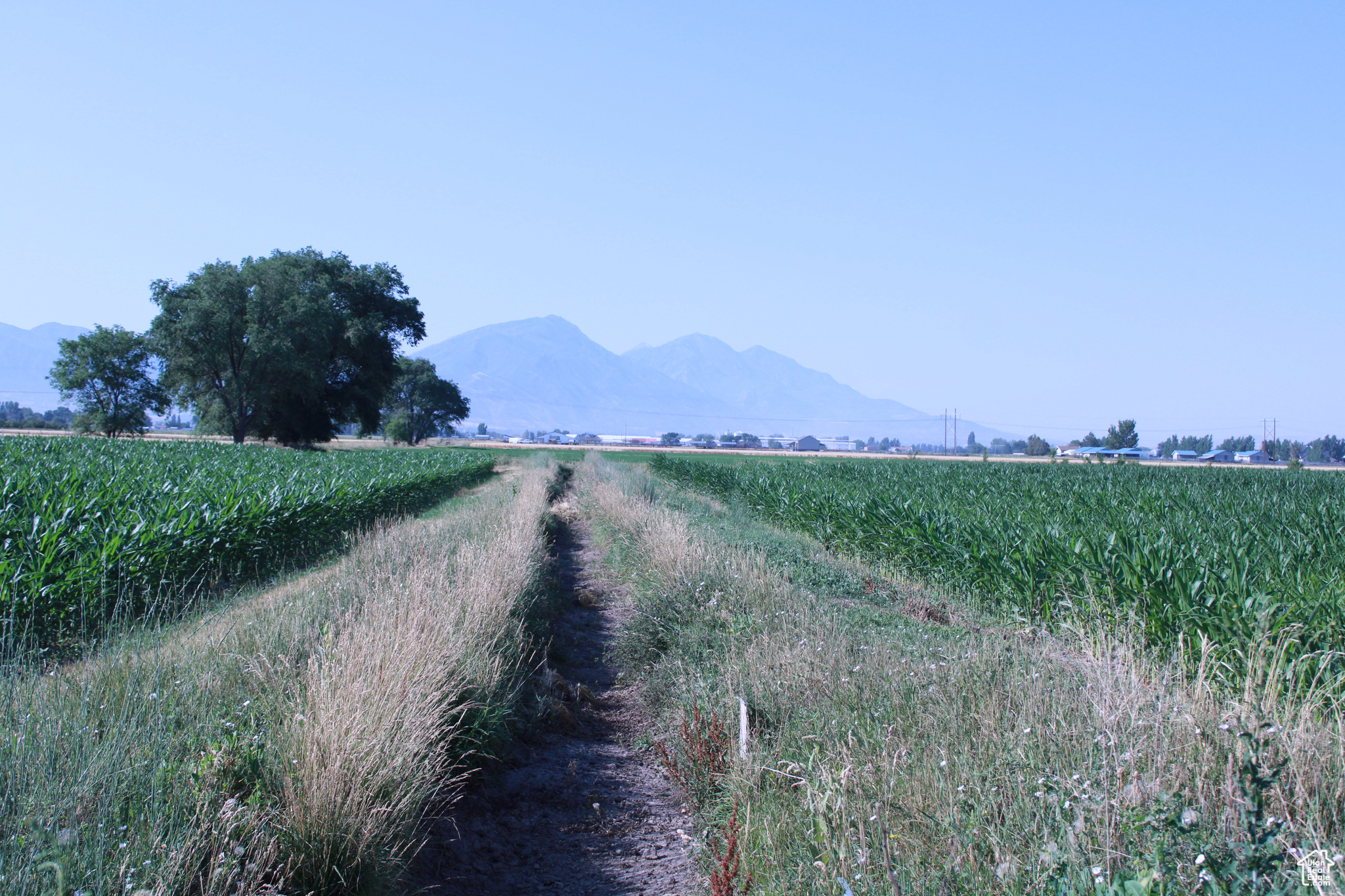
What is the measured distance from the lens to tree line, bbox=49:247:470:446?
47312 mm

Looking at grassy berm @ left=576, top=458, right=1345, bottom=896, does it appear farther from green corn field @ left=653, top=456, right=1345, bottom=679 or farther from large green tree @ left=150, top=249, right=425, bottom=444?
large green tree @ left=150, top=249, right=425, bottom=444

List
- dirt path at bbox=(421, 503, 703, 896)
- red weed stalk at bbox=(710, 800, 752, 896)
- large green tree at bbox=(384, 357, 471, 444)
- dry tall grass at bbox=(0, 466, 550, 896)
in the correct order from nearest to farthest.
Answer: dry tall grass at bbox=(0, 466, 550, 896)
red weed stalk at bbox=(710, 800, 752, 896)
dirt path at bbox=(421, 503, 703, 896)
large green tree at bbox=(384, 357, 471, 444)

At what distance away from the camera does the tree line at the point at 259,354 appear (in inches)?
1863

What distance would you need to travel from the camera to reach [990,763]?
12.9ft

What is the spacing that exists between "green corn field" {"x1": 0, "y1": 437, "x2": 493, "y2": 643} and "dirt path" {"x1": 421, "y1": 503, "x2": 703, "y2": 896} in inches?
105

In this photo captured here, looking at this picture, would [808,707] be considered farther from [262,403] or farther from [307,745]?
[262,403]

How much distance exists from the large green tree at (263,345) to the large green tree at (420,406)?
4820 centimetres

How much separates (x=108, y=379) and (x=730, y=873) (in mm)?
65775

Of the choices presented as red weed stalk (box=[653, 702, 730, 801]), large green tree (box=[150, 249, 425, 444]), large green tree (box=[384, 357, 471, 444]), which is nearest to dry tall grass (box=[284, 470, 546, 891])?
red weed stalk (box=[653, 702, 730, 801])

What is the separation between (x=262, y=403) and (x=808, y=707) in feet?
168

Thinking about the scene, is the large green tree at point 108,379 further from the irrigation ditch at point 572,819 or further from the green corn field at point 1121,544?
the irrigation ditch at point 572,819

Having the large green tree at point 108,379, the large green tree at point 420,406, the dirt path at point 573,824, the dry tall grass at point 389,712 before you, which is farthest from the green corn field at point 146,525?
the large green tree at point 420,406

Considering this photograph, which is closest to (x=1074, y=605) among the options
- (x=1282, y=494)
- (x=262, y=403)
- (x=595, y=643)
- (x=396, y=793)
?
(x=595, y=643)

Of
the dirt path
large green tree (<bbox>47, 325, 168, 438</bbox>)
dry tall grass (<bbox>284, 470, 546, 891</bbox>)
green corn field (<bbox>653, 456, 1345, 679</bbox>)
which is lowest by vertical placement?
the dirt path
